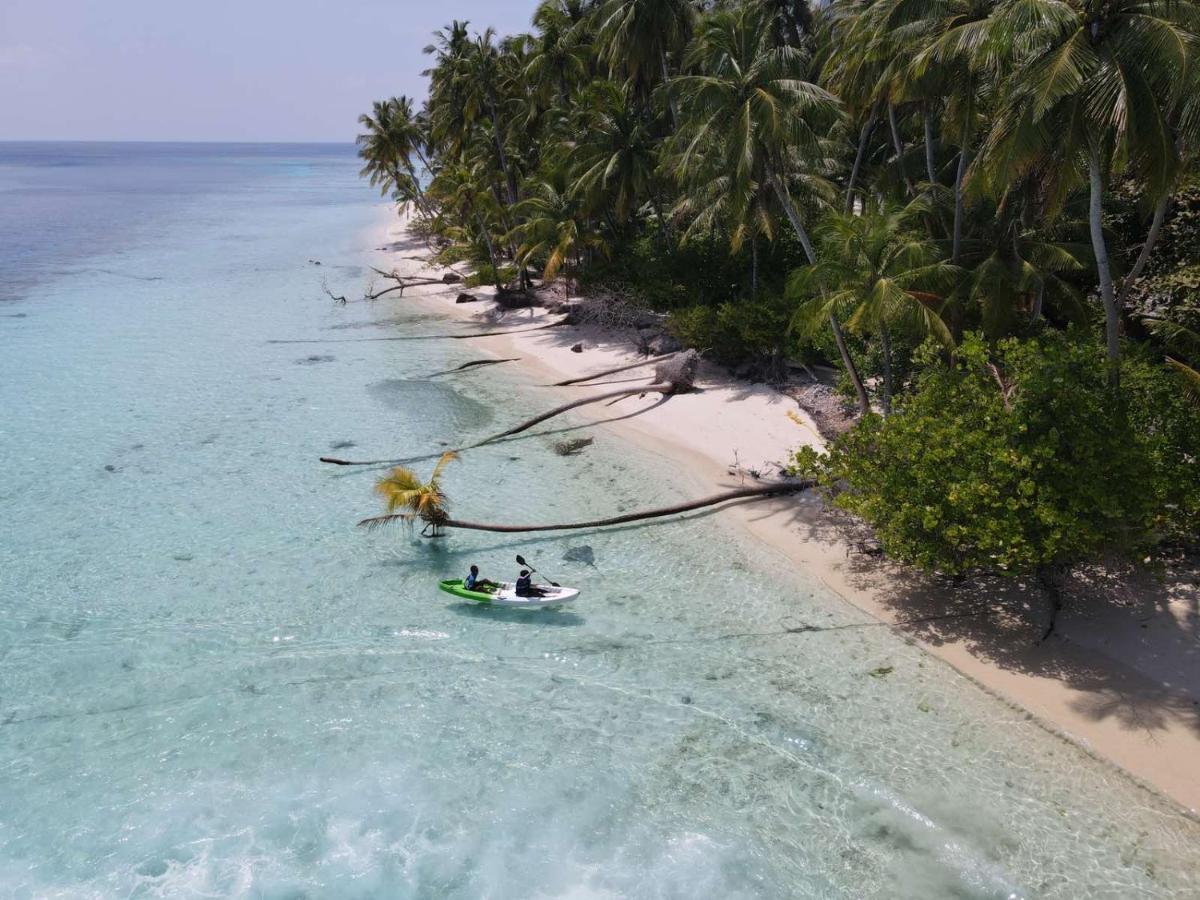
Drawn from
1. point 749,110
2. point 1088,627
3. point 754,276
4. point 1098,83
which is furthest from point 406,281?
point 1088,627

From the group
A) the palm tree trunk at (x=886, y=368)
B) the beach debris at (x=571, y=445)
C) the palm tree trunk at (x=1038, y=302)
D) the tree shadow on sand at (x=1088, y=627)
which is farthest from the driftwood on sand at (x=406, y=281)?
the tree shadow on sand at (x=1088, y=627)

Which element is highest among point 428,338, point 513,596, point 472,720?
point 428,338

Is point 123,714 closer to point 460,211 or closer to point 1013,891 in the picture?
point 1013,891

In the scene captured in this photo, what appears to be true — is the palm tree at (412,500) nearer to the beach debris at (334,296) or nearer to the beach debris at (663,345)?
the beach debris at (663,345)

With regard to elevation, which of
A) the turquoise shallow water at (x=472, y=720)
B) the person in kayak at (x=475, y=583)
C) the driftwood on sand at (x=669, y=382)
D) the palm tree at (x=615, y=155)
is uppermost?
the palm tree at (x=615, y=155)

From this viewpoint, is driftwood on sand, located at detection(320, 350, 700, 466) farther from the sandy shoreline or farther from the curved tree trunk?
the sandy shoreline

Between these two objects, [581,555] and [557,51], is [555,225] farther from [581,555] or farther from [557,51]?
[581,555]
